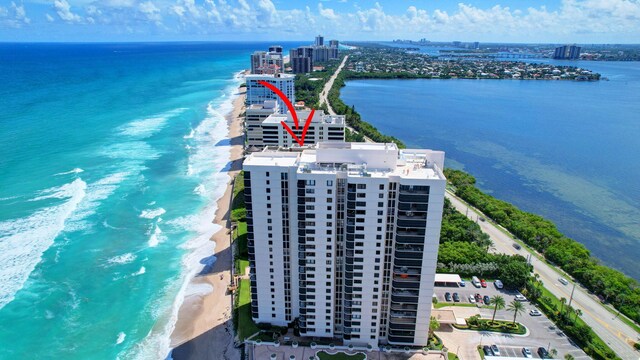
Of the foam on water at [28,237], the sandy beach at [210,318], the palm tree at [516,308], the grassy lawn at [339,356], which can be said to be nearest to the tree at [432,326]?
the grassy lawn at [339,356]

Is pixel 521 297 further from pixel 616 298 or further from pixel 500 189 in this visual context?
pixel 500 189

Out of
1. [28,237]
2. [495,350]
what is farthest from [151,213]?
[495,350]

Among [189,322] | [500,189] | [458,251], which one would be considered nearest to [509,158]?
[500,189]

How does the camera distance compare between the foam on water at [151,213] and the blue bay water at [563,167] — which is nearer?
the foam on water at [151,213]

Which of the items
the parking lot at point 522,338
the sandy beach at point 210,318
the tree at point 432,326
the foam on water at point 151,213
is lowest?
the sandy beach at point 210,318

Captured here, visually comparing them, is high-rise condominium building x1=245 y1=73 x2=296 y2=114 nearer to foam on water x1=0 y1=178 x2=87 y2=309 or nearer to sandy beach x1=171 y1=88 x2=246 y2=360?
foam on water x1=0 y1=178 x2=87 y2=309

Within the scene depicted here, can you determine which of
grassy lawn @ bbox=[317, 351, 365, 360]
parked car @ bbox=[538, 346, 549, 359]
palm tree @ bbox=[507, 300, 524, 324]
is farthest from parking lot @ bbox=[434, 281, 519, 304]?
grassy lawn @ bbox=[317, 351, 365, 360]

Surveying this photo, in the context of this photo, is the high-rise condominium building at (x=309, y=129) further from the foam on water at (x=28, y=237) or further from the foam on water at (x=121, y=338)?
the foam on water at (x=121, y=338)
